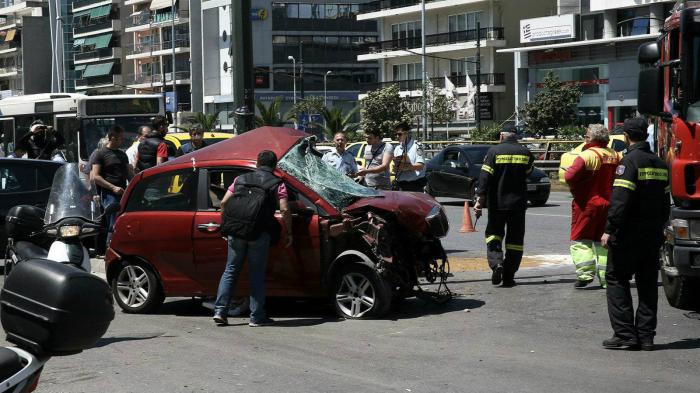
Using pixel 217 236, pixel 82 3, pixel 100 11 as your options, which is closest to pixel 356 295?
pixel 217 236

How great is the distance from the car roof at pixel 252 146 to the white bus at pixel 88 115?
43.7 feet

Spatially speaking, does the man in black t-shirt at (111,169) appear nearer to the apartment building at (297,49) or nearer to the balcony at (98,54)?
the apartment building at (297,49)

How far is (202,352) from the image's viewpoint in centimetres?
866

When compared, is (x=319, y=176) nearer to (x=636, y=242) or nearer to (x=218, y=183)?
(x=218, y=183)

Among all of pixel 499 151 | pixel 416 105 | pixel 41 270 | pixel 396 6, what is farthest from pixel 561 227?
pixel 396 6

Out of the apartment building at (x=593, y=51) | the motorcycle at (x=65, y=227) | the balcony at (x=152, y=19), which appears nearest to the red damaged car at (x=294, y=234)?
the motorcycle at (x=65, y=227)

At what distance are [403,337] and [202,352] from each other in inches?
69.1

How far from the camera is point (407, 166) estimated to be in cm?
1433

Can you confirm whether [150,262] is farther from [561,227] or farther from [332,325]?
[561,227]

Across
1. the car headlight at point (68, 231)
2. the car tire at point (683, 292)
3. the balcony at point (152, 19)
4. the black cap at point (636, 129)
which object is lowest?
the car tire at point (683, 292)

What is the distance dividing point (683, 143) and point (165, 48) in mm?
97399

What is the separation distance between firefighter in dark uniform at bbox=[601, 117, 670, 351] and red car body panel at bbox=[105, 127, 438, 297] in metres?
2.43

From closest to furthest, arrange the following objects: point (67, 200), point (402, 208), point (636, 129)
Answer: point (67, 200) < point (636, 129) < point (402, 208)

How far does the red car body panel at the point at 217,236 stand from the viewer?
10.3 meters
